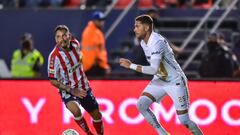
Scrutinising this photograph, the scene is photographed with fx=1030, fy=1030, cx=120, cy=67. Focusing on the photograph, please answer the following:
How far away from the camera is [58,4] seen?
929 inches

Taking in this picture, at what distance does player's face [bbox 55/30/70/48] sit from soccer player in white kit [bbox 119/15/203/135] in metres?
1.21

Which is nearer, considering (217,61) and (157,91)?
(157,91)

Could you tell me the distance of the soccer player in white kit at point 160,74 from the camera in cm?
1501

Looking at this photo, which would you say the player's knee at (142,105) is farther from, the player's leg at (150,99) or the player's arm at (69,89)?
the player's arm at (69,89)

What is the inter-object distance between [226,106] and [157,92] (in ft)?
7.98

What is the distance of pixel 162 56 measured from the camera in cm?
1509

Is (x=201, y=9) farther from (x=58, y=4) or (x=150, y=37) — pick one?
(x=150, y=37)

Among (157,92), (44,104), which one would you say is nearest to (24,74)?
(44,104)

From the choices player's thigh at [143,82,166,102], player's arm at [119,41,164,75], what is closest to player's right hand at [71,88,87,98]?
player's thigh at [143,82,166,102]

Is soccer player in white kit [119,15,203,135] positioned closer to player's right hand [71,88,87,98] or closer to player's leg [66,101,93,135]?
player's right hand [71,88,87,98]

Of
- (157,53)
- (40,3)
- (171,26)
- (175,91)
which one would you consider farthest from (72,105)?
(40,3)

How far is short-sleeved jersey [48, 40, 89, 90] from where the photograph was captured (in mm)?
15953

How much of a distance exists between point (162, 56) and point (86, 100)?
1752 mm

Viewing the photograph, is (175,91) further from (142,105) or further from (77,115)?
(77,115)
